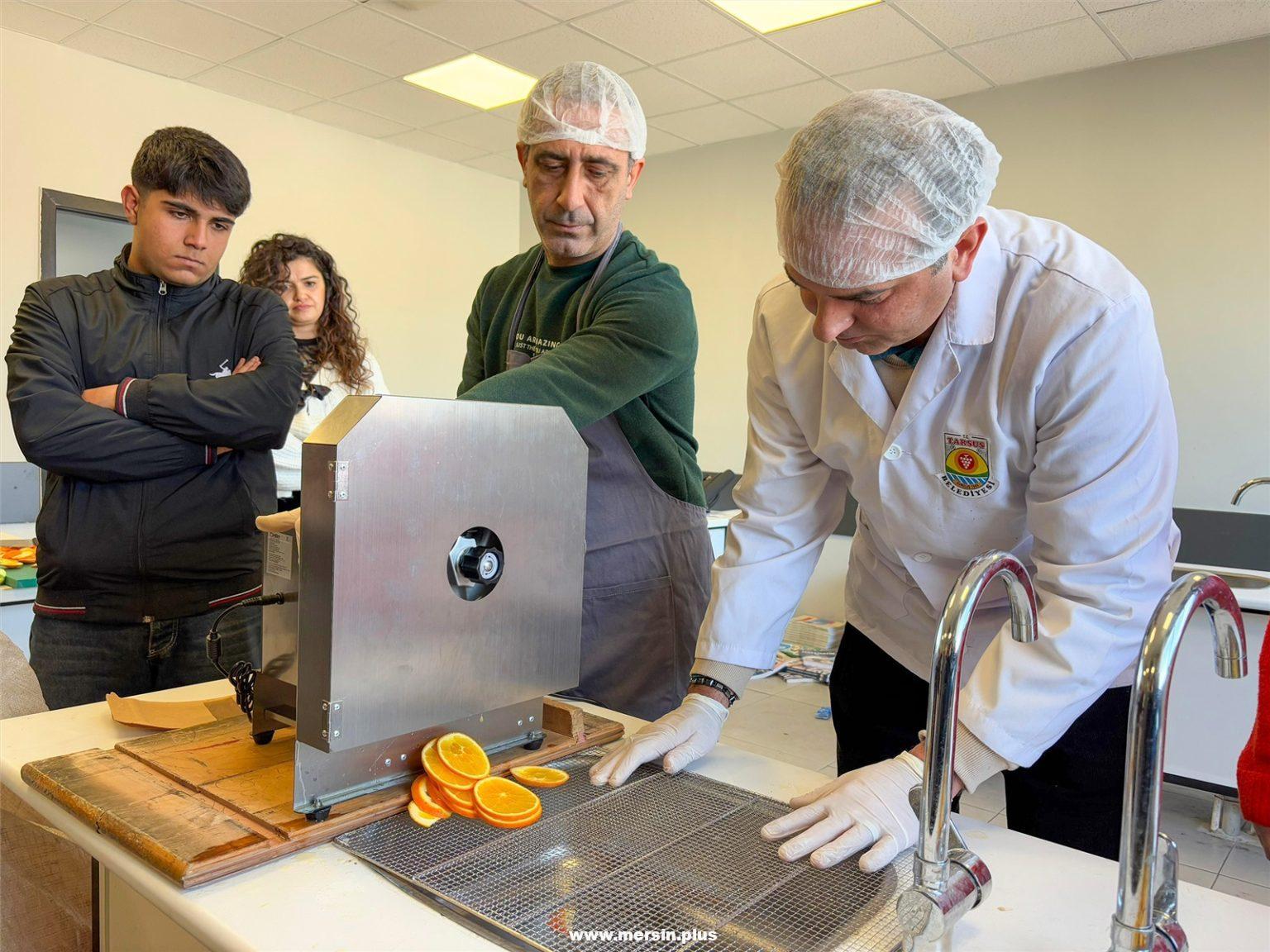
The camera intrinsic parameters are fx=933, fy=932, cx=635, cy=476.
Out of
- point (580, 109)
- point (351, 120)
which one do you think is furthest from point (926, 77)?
point (580, 109)

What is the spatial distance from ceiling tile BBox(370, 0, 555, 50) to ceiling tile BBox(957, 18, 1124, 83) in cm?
185

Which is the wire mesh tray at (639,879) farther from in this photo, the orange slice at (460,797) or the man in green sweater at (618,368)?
the man in green sweater at (618,368)

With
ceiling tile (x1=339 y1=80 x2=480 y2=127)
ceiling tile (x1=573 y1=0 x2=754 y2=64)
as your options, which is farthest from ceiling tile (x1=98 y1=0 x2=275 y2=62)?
ceiling tile (x1=573 y1=0 x2=754 y2=64)

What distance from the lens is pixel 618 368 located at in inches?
53.4

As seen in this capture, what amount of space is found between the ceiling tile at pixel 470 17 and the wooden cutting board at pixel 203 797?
3.33 m

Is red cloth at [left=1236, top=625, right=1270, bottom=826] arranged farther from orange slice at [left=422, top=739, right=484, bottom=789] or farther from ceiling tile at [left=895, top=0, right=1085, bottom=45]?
ceiling tile at [left=895, top=0, right=1085, bottom=45]

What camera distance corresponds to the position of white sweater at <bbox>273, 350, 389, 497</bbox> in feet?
8.75

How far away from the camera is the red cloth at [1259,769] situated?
2.78 feet

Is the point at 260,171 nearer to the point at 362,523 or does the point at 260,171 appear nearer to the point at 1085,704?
the point at 362,523

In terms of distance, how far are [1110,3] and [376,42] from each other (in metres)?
2.98

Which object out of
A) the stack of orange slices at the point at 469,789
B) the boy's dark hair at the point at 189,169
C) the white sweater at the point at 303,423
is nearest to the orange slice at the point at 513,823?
the stack of orange slices at the point at 469,789

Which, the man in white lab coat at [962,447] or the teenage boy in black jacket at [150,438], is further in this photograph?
the teenage boy in black jacket at [150,438]

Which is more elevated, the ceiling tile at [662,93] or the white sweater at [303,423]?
the ceiling tile at [662,93]

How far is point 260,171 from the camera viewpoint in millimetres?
5008
